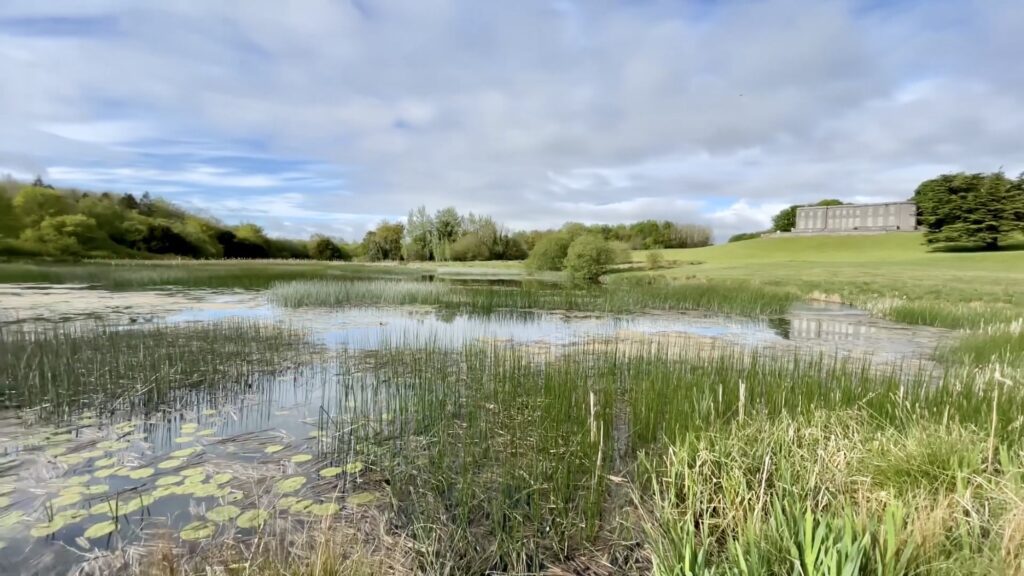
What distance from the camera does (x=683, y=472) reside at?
3264mm

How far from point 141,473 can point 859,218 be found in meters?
86.5

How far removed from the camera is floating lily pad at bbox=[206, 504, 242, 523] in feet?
9.92

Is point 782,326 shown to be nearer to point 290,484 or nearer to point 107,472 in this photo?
point 290,484

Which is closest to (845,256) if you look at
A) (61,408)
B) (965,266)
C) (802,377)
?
(965,266)

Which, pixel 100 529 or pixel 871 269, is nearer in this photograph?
pixel 100 529

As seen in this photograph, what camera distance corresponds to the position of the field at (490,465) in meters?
2.43

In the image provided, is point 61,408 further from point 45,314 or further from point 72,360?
point 45,314

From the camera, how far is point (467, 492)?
3.09 m

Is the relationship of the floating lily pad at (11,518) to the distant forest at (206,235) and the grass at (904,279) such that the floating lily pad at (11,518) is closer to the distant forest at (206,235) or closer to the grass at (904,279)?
the grass at (904,279)

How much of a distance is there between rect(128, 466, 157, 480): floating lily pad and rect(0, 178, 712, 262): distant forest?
98.1ft

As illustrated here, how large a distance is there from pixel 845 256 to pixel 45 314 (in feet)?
180

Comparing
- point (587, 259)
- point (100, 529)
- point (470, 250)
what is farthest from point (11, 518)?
point (470, 250)

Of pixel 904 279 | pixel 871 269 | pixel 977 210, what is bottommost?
pixel 904 279

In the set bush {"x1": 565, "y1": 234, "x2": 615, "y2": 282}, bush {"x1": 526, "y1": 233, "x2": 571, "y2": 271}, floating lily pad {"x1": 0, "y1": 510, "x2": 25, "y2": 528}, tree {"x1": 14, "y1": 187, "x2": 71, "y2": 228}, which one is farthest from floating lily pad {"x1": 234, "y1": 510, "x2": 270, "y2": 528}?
tree {"x1": 14, "y1": 187, "x2": 71, "y2": 228}
